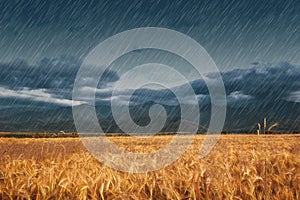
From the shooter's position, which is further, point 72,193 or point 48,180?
point 48,180

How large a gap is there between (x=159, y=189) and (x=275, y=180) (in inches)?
72.6

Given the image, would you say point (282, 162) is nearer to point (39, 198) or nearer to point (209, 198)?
point (209, 198)

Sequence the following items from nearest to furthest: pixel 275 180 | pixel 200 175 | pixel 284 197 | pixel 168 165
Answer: pixel 284 197 → pixel 200 175 → pixel 275 180 → pixel 168 165

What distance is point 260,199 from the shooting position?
13.9ft

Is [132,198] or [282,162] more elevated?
[282,162]

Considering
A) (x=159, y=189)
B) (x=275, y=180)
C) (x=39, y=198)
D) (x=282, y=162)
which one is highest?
(x=282, y=162)

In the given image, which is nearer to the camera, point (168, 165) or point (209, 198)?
point (209, 198)

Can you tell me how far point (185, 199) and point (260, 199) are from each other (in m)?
0.94

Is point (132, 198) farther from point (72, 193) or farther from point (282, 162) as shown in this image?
point (282, 162)

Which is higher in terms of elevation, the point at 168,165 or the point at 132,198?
the point at 168,165

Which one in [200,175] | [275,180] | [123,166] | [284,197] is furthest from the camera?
[123,166]

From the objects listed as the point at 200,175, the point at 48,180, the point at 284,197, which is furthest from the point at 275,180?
the point at 48,180

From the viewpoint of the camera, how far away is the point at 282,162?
650cm

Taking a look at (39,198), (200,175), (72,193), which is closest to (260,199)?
(200,175)
